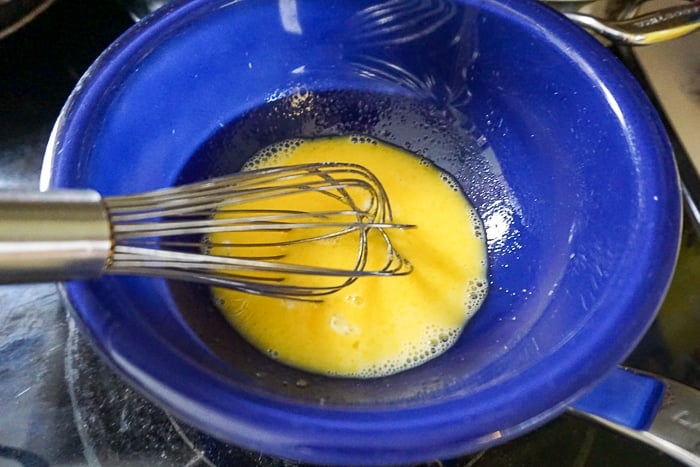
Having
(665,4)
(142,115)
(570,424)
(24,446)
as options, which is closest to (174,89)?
(142,115)

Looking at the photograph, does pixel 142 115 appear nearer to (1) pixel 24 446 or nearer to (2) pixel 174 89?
(2) pixel 174 89

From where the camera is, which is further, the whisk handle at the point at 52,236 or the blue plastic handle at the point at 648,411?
the blue plastic handle at the point at 648,411

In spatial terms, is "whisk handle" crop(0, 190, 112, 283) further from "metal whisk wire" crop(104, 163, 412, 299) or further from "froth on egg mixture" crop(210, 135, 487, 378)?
"froth on egg mixture" crop(210, 135, 487, 378)

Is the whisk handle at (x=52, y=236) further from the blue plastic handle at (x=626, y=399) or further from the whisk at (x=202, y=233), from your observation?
the blue plastic handle at (x=626, y=399)

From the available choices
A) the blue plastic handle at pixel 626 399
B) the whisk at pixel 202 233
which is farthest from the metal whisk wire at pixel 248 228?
the blue plastic handle at pixel 626 399

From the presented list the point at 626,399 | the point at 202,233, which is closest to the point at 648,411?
the point at 626,399

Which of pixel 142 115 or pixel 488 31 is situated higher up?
pixel 488 31
